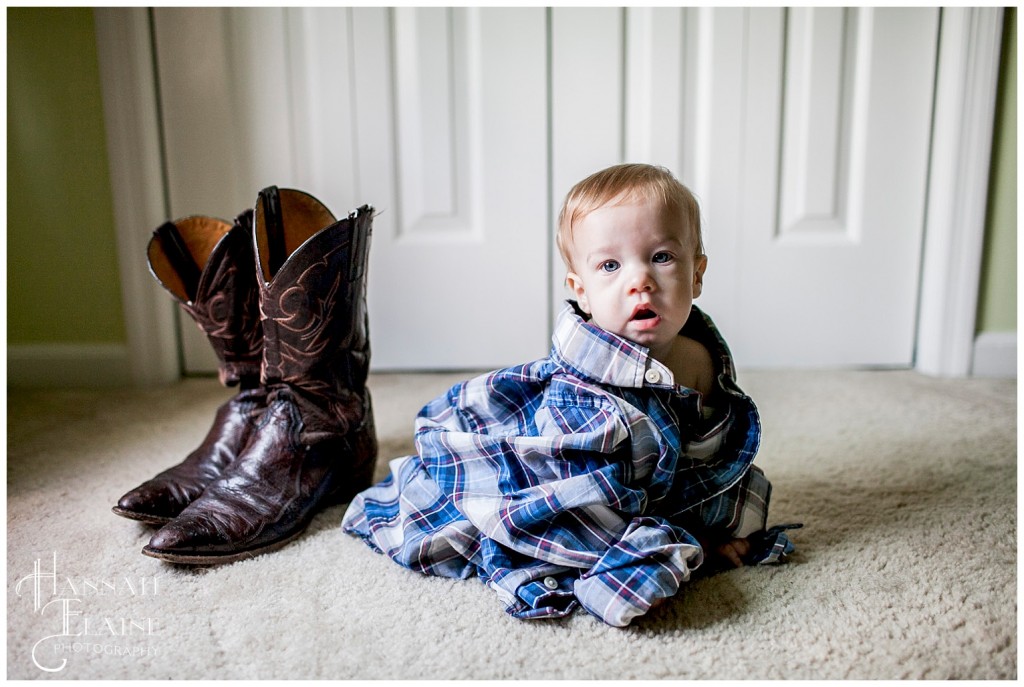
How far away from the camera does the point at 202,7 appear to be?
1.53 meters

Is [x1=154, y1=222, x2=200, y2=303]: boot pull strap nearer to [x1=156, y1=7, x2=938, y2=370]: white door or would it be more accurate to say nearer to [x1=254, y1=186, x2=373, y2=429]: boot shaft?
[x1=254, y1=186, x2=373, y2=429]: boot shaft

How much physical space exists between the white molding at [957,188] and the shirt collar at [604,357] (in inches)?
45.2

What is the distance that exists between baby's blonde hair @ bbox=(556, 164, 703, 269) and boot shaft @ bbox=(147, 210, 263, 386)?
46 centimetres

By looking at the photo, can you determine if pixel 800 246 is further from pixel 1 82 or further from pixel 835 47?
pixel 1 82

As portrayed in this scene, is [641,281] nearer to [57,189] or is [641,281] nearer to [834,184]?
[834,184]

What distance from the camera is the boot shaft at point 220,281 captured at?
1010 millimetres

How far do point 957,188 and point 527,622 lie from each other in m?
1.37

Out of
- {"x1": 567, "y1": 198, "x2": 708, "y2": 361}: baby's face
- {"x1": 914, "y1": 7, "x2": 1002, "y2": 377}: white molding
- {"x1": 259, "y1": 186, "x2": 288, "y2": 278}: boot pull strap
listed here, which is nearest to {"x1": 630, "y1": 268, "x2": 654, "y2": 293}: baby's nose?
{"x1": 567, "y1": 198, "x2": 708, "y2": 361}: baby's face

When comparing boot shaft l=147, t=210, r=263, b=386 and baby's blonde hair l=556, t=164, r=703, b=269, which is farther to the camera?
boot shaft l=147, t=210, r=263, b=386

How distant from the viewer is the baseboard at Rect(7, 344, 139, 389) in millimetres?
1638

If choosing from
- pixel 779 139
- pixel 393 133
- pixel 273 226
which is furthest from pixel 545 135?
pixel 273 226

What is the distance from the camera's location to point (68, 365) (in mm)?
1647

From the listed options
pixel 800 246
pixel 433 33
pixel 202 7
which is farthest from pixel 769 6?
pixel 202 7

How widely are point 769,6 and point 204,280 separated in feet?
4.00
